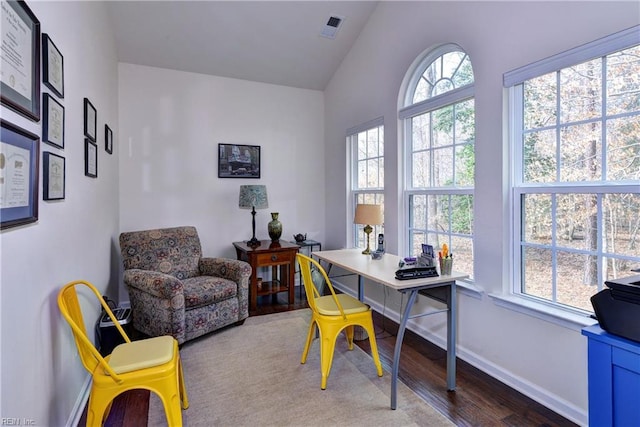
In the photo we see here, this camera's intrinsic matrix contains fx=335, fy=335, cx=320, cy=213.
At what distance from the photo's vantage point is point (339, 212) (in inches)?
169

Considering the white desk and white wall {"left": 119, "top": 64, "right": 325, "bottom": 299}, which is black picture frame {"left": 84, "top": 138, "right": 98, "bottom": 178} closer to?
white wall {"left": 119, "top": 64, "right": 325, "bottom": 299}

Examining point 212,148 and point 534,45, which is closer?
point 534,45

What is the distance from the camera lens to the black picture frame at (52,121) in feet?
4.81

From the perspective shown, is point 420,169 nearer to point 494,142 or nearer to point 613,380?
point 494,142

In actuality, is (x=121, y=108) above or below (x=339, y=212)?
above

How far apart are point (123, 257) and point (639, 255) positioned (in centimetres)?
365

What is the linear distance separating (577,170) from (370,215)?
1.47 meters

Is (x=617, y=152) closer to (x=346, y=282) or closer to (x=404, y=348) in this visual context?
(x=404, y=348)

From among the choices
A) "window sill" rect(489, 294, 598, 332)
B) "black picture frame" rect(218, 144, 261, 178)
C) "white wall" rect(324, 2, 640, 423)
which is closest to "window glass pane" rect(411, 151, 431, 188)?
"white wall" rect(324, 2, 640, 423)

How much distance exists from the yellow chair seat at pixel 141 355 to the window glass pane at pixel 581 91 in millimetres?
2524

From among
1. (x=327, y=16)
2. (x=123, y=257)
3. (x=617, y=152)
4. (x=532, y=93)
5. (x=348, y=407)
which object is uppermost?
(x=327, y=16)

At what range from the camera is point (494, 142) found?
221 cm

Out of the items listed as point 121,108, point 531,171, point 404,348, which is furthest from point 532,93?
point 121,108

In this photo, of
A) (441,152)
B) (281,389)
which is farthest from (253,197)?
(281,389)
